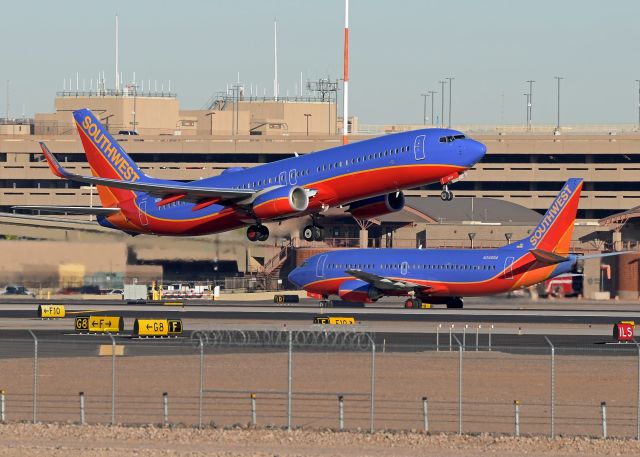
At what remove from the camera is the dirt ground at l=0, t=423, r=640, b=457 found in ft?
118

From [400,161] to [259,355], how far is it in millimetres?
14718

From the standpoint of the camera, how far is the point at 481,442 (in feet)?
123

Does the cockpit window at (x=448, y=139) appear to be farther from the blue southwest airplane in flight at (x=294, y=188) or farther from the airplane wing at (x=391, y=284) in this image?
the airplane wing at (x=391, y=284)

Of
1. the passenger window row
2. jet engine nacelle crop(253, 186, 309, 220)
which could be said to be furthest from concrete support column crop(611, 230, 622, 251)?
jet engine nacelle crop(253, 186, 309, 220)

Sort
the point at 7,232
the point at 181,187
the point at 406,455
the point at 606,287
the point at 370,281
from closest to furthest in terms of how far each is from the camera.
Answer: the point at 406,455, the point at 181,187, the point at 7,232, the point at 370,281, the point at 606,287

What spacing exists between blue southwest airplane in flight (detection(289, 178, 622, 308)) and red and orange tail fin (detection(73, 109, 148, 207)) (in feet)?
56.2

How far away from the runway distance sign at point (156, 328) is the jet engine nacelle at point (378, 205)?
1340 centimetres

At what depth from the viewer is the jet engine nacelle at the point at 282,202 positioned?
7019 cm

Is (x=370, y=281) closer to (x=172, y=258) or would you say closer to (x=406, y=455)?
(x=172, y=258)

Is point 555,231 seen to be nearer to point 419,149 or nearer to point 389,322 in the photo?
point 389,322

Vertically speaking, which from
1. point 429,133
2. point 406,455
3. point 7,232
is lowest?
point 406,455

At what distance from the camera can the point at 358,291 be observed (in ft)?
314

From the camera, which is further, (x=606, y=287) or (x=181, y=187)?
(x=606, y=287)

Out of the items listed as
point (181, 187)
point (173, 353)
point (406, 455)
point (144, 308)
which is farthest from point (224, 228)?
point (406, 455)
